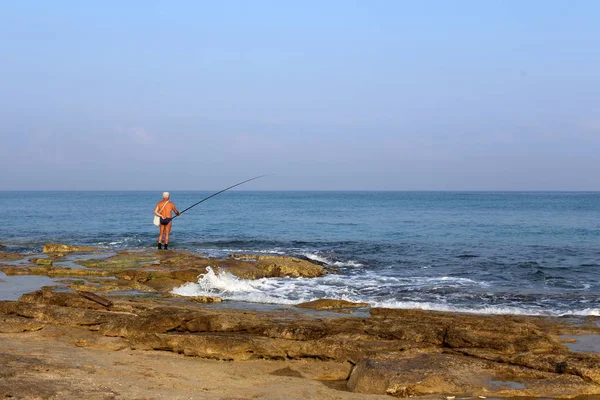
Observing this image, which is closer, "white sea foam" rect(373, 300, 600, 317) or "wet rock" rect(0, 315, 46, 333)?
"wet rock" rect(0, 315, 46, 333)

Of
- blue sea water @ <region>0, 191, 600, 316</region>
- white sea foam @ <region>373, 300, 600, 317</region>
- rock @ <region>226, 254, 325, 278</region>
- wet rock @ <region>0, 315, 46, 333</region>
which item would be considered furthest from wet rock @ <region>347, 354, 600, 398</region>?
rock @ <region>226, 254, 325, 278</region>

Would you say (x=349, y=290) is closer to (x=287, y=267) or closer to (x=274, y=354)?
(x=287, y=267)

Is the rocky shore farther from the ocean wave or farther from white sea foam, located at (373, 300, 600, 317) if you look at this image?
the ocean wave

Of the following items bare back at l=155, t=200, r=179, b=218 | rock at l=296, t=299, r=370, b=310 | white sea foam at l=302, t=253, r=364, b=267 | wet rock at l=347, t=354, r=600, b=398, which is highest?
bare back at l=155, t=200, r=179, b=218

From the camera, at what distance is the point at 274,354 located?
26.5 feet

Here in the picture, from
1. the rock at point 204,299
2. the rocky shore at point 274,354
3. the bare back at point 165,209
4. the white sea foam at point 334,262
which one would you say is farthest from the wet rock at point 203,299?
the white sea foam at point 334,262

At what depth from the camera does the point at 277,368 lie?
25.6ft

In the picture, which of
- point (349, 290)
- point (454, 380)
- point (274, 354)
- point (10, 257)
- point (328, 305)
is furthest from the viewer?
point (10, 257)

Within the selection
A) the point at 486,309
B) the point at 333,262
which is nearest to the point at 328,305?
the point at 486,309

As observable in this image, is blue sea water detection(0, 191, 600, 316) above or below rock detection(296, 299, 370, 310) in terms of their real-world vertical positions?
below

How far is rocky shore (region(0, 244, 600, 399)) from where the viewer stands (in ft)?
22.1

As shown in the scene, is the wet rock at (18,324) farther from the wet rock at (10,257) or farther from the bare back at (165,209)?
the bare back at (165,209)

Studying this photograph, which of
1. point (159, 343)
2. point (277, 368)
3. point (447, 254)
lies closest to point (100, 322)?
point (159, 343)

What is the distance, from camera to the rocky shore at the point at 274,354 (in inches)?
265
